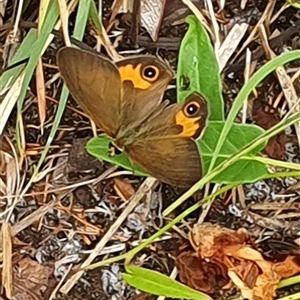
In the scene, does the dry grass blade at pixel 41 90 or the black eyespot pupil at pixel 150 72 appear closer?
the black eyespot pupil at pixel 150 72

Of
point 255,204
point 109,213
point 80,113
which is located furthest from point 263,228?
point 80,113

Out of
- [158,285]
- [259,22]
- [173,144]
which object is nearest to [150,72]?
[173,144]

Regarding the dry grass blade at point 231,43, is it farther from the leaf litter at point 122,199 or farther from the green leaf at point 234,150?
the green leaf at point 234,150

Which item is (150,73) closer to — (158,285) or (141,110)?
(141,110)

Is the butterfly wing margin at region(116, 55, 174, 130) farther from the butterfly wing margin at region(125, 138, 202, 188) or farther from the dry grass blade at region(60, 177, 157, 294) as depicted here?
the dry grass blade at region(60, 177, 157, 294)

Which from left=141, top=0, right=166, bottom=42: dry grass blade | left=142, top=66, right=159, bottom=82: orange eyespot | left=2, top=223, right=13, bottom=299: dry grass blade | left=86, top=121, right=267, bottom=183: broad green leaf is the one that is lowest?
left=2, top=223, right=13, bottom=299: dry grass blade

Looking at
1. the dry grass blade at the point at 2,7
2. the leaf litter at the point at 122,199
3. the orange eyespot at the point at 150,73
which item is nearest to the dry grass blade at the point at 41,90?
the leaf litter at the point at 122,199

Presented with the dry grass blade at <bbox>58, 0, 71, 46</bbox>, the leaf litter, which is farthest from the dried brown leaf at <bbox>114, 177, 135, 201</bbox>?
the dry grass blade at <bbox>58, 0, 71, 46</bbox>
